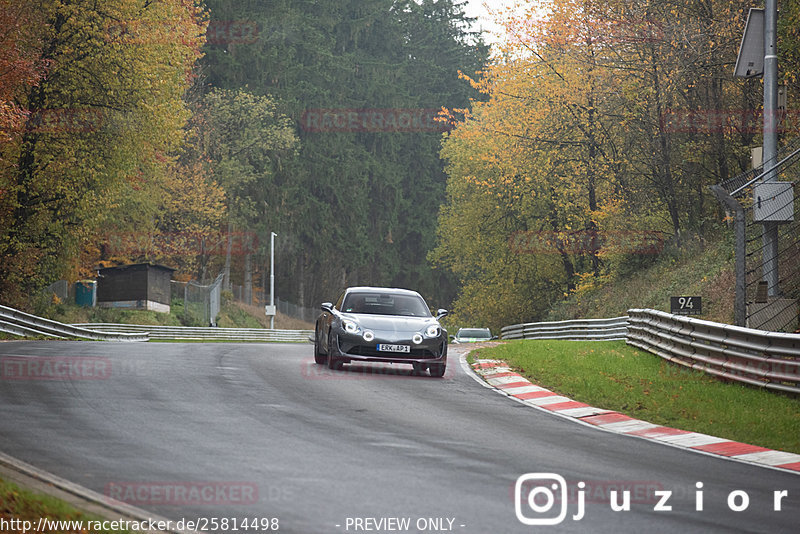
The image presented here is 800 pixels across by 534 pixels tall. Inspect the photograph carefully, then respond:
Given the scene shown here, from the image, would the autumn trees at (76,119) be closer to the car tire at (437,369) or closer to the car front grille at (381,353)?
the car front grille at (381,353)

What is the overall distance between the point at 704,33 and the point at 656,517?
25183 mm

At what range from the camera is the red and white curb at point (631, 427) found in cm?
1050

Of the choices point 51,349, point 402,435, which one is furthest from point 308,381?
point 51,349

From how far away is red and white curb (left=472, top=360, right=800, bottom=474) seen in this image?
10498mm

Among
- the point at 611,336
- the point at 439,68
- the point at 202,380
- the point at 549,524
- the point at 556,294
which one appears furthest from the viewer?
the point at 439,68

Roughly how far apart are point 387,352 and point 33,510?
35.8 feet

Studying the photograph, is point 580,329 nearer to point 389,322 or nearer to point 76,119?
point 389,322

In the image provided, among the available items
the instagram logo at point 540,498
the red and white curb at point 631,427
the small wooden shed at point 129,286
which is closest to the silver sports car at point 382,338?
the red and white curb at point 631,427

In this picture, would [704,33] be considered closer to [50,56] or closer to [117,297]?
[50,56]

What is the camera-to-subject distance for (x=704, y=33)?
29.8 m

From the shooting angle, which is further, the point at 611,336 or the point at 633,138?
the point at 633,138

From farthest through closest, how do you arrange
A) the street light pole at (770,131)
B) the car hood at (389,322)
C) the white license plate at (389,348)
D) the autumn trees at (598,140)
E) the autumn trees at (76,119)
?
the autumn trees at (76,119)
the autumn trees at (598,140)
the street light pole at (770,131)
the car hood at (389,322)
the white license plate at (389,348)

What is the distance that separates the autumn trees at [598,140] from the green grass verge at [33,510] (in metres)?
26.6

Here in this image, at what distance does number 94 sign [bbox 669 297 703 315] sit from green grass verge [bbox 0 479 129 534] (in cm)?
1572
